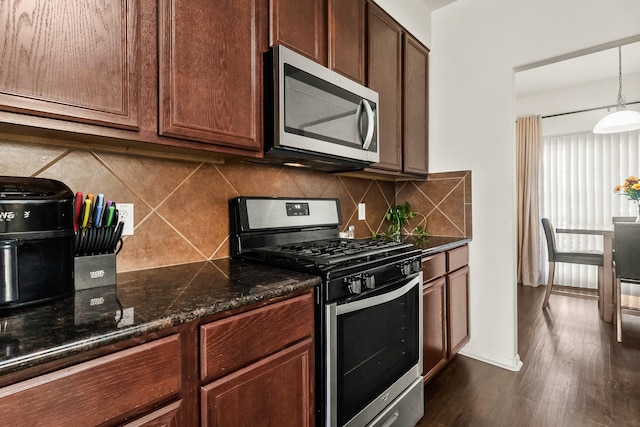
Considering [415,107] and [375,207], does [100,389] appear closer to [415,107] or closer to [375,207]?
[375,207]

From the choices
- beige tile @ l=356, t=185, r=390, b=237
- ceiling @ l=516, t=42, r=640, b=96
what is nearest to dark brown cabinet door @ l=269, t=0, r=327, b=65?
beige tile @ l=356, t=185, r=390, b=237

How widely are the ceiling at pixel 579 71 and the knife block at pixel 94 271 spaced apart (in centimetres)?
408

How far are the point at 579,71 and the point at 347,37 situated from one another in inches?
146

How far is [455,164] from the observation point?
2.50 meters

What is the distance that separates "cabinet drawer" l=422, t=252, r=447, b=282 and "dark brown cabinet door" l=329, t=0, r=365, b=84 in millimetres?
1101

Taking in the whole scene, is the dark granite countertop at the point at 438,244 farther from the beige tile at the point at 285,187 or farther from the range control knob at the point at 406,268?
the beige tile at the point at 285,187

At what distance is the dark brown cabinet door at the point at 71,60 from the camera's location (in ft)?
2.64

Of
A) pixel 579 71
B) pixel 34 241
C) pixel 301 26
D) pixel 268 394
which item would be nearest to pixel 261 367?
pixel 268 394

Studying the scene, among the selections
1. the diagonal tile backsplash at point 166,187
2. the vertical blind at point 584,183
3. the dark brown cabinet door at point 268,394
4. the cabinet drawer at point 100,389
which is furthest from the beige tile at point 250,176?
the vertical blind at point 584,183

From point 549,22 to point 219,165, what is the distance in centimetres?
227

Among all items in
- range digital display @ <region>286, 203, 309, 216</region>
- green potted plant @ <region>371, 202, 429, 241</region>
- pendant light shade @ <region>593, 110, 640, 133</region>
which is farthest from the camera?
pendant light shade @ <region>593, 110, 640, 133</region>

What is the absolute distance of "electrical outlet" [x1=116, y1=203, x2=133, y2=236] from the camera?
4.09 ft

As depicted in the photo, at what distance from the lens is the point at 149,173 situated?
133cm

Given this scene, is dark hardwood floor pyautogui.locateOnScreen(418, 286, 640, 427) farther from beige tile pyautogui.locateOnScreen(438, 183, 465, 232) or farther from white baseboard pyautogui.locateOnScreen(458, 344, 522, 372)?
beige tile pyautogui.locateOnScreen(438, 183, 465, 232)
